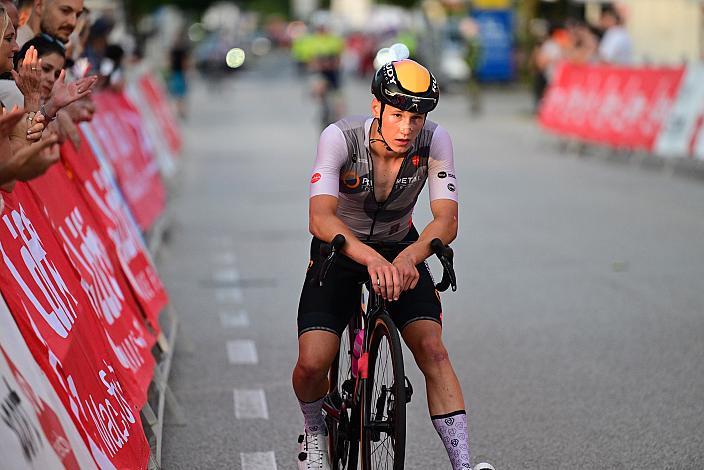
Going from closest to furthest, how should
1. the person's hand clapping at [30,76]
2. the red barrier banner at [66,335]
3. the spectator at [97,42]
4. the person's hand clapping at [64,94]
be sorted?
the red barrier banner at [66,335] → the person's hand clapping at [30,76] → the person's hand clapping at [64,94] → the spectator at [97,42]

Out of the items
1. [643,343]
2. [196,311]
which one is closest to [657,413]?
[643,343]

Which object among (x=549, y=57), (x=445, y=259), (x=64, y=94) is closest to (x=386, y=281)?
(x=445, y=259)

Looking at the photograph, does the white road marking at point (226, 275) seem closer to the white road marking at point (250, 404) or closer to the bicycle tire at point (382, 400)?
the white road marking at point (250, 404)

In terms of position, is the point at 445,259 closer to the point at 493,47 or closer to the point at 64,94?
the point at 64,94

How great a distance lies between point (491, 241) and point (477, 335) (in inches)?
164

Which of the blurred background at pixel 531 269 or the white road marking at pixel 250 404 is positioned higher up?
the white road marking at pixel 250 404

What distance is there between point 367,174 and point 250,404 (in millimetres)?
2316

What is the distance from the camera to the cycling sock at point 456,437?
15.6 feet

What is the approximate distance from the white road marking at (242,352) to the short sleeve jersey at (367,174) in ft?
9.71

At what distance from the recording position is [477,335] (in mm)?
8727

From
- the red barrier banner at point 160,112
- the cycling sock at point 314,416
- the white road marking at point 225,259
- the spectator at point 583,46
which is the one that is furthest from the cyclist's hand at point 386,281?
the spectator at point 583,46

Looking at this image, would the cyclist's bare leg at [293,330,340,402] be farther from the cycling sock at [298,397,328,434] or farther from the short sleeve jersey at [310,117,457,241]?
the short sleeve jersey at [310,117,457,241]

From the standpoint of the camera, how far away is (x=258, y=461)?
5996 millimetres

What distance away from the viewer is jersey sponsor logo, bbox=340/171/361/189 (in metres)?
5.17
